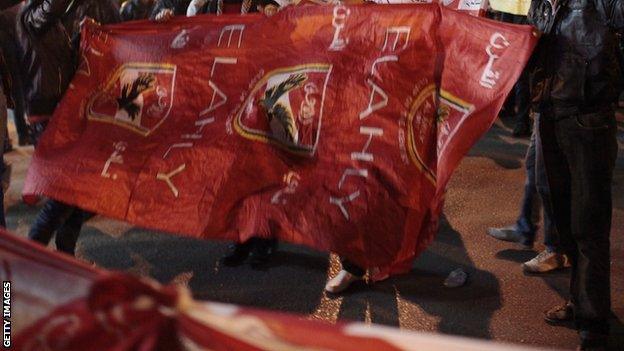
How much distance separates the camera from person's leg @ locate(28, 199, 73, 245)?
431 cm

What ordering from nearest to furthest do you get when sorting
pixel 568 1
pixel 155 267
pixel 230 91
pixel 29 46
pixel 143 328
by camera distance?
pixel 143 328
pixel 568 1
pixel 230 91
pixel 29 46
pixel 155 267

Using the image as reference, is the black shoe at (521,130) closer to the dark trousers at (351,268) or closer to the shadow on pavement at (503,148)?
the shadow on pavement at (503,148)

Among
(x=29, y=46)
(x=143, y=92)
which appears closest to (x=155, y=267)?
(x=143, y=92)

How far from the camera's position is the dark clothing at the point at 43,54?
4.39m

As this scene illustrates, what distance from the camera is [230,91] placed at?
414 centimetres

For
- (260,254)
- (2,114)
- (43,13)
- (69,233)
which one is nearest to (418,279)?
(260,254)

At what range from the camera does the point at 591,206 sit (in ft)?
11.5

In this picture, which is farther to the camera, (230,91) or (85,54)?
(85,54)

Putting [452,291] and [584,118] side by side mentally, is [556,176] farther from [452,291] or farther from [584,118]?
[452,291]

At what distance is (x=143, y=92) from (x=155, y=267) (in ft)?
4.46

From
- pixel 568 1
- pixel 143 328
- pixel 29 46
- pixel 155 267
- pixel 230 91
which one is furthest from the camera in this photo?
pixel 155 267

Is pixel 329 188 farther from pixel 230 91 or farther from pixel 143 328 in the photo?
pixel 143 328

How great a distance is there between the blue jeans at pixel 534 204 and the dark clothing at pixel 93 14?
129 inches

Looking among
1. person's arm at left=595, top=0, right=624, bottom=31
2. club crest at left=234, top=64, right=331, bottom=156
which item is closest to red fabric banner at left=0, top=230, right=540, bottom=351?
club crest at left=234, top=64, right=331, bottom=156
